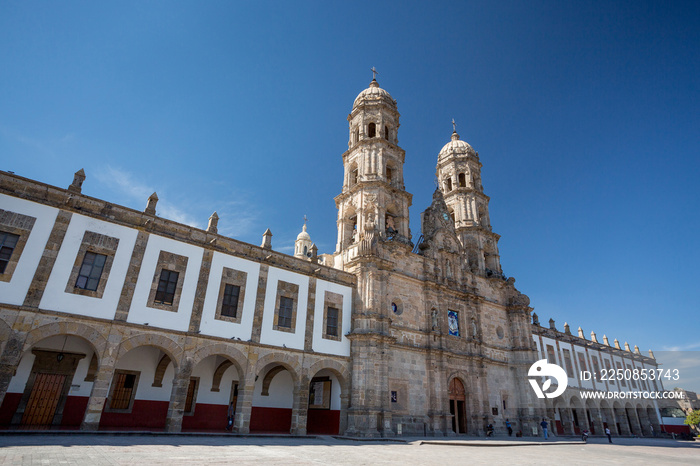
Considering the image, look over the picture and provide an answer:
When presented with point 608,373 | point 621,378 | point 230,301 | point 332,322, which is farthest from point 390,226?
point 621,378

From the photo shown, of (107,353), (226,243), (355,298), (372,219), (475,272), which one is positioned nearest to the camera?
(107,353)

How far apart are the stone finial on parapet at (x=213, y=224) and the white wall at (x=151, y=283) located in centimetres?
137

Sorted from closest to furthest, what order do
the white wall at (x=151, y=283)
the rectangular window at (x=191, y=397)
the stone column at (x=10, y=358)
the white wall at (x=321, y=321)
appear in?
the stone column at (x=10, y=358)
the white wall at (x=151, y=283)
the rectangular window at (x=191, y=397)
the white wall at (x=321, y=321)

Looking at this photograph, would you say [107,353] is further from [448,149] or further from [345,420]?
[448,149]

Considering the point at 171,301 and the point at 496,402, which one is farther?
the point at 496,402

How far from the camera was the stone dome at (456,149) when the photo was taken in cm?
4328

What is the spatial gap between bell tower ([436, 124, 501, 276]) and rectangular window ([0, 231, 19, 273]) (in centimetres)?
3385

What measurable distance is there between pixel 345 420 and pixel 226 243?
12.8 m

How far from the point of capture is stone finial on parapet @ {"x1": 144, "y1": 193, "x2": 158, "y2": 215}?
20580 millimetres

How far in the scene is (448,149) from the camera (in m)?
44.5

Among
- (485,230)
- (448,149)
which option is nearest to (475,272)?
(485,230)

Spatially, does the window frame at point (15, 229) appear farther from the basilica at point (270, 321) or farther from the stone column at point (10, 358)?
the stone column at point (10, 358)

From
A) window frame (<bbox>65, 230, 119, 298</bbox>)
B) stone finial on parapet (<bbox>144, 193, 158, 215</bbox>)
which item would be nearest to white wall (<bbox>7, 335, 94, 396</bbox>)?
window frame (<bbox>65, 230, 119, 298</bbox>)

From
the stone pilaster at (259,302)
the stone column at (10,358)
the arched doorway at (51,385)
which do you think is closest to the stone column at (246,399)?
the stone pilaster at (259,302)
